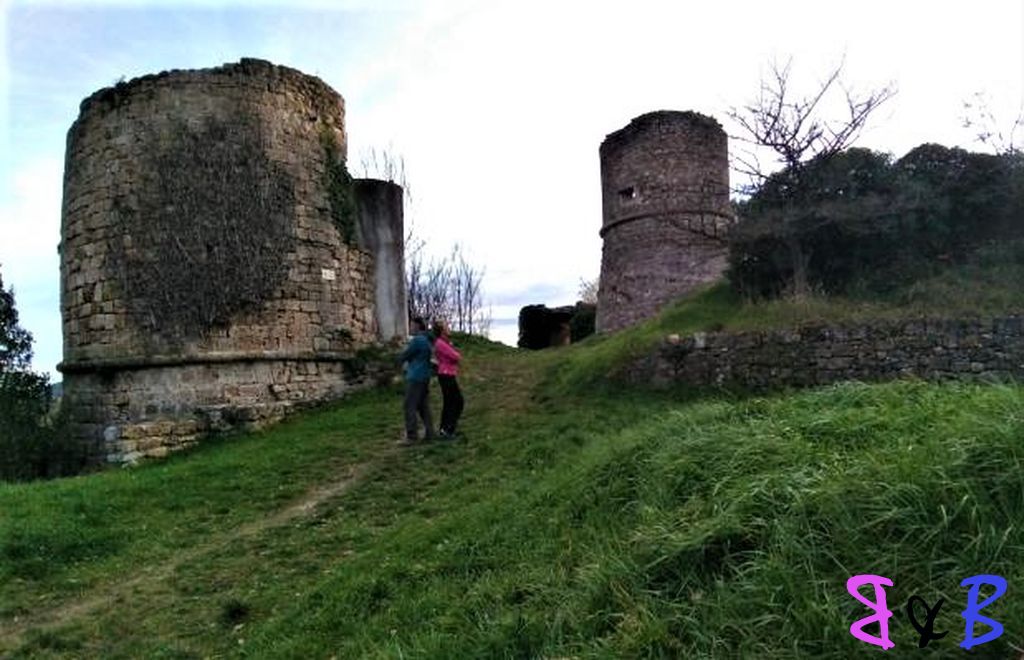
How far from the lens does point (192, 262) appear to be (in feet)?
40.5

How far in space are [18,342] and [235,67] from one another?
6517 millimetres

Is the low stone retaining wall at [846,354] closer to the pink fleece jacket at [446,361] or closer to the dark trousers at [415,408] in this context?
the pink fleece jacket at [446,361]

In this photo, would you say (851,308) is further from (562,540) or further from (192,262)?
(192,262)

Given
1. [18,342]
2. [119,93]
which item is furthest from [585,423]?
[18,342]

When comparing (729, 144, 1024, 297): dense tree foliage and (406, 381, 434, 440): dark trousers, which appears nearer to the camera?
(406, 381, 434, 440): dark trousers

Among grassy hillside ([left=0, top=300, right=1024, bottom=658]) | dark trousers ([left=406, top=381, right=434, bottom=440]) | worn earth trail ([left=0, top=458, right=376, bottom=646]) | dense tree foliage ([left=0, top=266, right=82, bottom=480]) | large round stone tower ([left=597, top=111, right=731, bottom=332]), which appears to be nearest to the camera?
grassy hillside ([left=0, top=300, right=1024, bottom=658])

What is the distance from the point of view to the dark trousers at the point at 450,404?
9.83m

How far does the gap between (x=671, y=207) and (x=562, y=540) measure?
1713 centimetres

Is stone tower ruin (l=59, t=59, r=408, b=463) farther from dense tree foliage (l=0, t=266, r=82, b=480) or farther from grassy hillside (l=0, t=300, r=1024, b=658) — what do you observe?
grassy hillside (l=0, t=300, r=1024, b=658)

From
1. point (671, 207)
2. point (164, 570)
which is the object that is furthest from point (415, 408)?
point (671, 207)

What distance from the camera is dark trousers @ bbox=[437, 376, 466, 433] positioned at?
9.83 m

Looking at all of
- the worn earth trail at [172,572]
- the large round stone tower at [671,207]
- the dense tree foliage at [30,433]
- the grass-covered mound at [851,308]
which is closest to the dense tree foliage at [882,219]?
the grass-covered mound at [851,308]

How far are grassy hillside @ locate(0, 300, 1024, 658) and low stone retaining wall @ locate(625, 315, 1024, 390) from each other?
1.59 m

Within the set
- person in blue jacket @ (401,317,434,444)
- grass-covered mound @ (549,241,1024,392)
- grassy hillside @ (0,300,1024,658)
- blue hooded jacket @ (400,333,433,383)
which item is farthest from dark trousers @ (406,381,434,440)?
grass-covered mound @ (549,241,1024,392)
